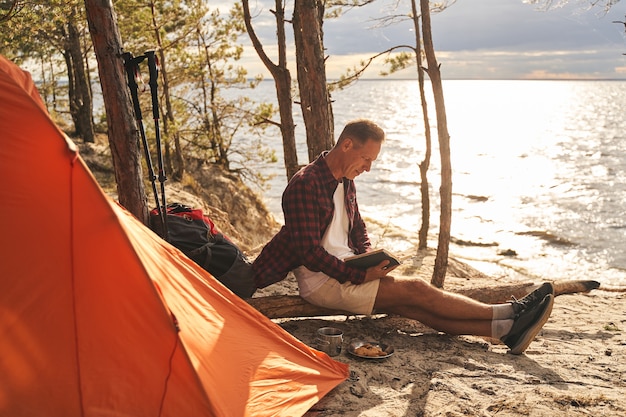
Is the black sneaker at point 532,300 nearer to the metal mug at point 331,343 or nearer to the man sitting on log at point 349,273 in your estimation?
the man sitting on log at point 349,273

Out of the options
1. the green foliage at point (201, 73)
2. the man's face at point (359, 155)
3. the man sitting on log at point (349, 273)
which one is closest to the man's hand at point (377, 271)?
the man sitting on log at point (349, 273)

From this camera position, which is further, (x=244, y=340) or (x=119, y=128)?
(x=119, y=128)

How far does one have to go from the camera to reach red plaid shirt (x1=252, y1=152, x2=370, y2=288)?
16.4 ft

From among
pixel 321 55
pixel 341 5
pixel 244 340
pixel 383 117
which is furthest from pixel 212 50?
pixel 383 117

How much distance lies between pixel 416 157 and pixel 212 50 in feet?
89.1

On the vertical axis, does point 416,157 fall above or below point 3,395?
below

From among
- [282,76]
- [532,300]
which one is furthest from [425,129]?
[532,300]

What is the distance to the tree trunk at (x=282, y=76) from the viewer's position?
36.0 feet

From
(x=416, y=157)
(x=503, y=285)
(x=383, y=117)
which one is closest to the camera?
(x=503, y=285)

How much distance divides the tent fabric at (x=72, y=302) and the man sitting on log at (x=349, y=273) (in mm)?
1675

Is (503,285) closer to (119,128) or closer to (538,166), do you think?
(119,128)

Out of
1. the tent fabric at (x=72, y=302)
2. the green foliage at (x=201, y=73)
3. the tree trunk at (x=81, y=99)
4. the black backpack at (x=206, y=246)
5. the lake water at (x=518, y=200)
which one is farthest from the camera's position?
the tree trunk at (x=81, y=99)

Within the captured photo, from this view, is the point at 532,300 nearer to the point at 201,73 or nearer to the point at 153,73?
the point at 153,73

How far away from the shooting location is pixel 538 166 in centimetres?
4125
